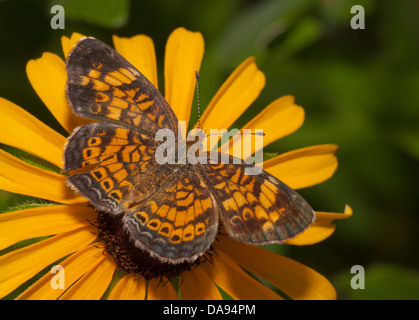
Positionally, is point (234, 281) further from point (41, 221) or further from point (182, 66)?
point (182, 66)

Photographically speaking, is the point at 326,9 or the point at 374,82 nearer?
the point at 326,9

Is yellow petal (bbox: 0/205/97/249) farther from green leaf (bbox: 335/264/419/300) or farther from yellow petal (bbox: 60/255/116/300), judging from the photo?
green leaf (bbox: 335/264/419/300)

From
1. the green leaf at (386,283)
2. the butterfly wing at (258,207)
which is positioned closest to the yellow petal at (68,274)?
the butterfly wing at (258,207)

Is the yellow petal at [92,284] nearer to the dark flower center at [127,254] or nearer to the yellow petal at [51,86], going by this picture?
the dark flower center at [127,254]

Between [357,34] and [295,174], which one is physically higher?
[357,34]
